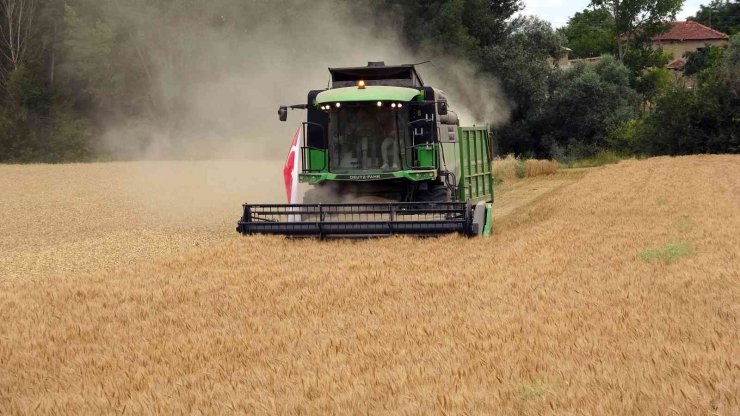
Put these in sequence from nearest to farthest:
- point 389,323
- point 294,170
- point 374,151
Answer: point 389,323 < point 294,170 < point 374,151

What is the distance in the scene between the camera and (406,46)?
48.9 metres

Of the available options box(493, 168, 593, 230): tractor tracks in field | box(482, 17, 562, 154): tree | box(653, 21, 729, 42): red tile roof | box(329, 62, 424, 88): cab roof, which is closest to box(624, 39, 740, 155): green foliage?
box(493, 168, 593, 230): tractor tracks in field

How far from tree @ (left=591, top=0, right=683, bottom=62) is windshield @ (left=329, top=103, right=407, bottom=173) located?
60447mm

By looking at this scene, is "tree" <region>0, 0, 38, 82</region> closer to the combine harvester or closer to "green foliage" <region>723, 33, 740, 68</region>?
"green foliage" <region>723, 33, 740, 68</region>

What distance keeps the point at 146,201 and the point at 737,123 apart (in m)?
25.2

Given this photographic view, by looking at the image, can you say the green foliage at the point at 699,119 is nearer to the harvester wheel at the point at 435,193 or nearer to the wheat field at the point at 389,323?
the wheat field at the point at 389,323

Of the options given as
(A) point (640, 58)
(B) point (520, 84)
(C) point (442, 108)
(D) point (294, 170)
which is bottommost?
(D) point (294, 170)

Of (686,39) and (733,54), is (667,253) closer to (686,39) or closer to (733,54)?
(733,54)

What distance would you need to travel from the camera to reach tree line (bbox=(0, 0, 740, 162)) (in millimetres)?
40000

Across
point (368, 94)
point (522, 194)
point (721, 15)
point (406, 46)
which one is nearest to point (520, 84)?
point (406, 46)

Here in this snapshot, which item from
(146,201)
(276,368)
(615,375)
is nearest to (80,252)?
(276,368)

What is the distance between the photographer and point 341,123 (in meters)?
14.3

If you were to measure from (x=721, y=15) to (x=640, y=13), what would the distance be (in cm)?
4257

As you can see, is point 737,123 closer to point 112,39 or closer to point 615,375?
Result: point 112,39
